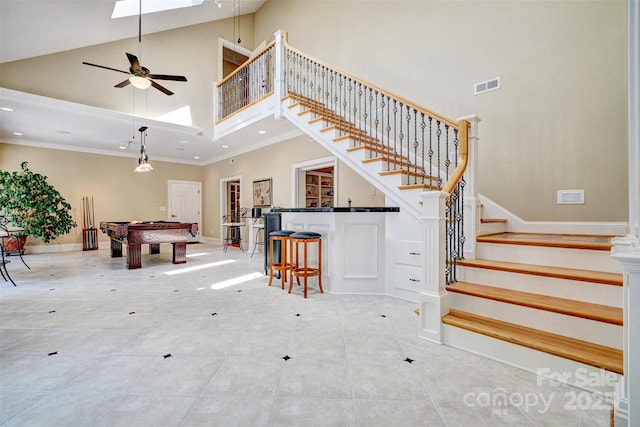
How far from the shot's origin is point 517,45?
3.67 metres

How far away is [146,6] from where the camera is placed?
5.66m

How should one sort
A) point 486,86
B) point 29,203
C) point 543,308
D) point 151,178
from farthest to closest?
point 151,178 < point 29,203 < point 486,86 < point 543,308

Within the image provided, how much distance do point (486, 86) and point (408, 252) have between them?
2702 millimetres

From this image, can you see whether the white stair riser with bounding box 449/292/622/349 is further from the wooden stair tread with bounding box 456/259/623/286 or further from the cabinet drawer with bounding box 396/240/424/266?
the cabinet drawer with bounding box 396/240/424/266

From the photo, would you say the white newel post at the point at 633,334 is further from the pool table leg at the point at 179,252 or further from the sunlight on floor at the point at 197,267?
the pool table leg at the point at 179,252

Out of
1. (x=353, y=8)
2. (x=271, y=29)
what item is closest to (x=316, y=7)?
(x=353, y=8)

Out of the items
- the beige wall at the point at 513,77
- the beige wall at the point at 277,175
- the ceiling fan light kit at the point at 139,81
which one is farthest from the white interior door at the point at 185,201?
the ceiling fan light kit at the point at 139,81

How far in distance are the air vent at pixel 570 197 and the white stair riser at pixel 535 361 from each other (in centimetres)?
242

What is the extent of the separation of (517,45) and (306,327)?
4438mm

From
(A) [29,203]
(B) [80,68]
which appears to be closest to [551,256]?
(B) [80,68]

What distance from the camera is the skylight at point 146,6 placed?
5180mm

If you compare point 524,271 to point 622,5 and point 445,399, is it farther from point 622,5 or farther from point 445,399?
point 622,5

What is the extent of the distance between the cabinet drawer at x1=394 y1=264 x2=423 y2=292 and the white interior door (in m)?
7.83

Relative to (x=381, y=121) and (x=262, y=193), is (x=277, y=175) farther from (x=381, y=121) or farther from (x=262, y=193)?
(x=381, y=121)
